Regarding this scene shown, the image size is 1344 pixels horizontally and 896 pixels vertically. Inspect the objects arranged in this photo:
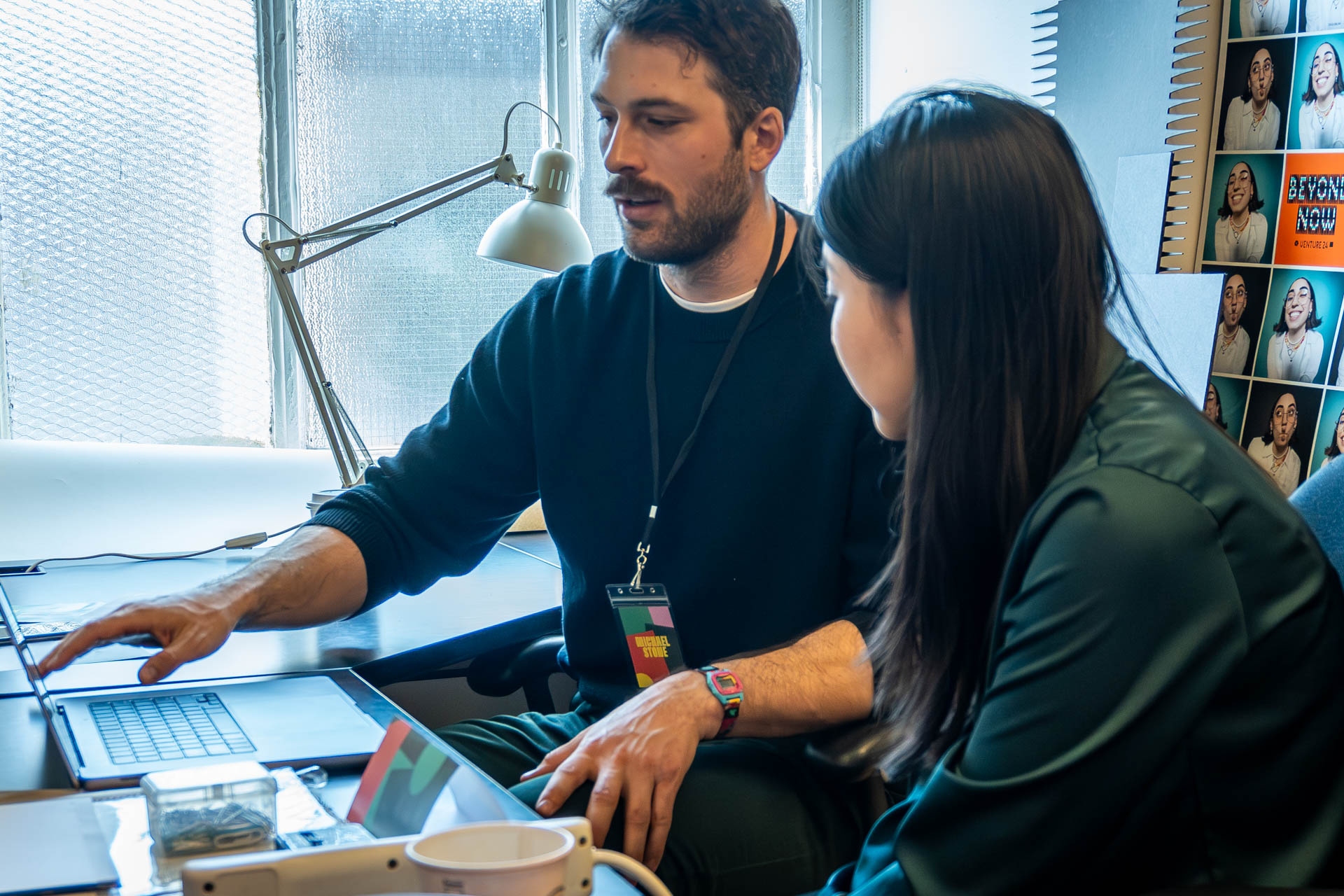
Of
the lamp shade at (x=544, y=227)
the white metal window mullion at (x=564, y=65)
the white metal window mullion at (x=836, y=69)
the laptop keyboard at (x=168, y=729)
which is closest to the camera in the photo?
the laptop keyboard at (x=168, y=729)

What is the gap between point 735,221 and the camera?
57.3 inches

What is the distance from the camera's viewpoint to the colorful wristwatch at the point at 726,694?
112cm

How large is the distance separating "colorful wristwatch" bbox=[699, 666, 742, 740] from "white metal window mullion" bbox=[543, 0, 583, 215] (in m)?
1.82

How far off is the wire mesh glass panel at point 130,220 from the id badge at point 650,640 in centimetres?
155

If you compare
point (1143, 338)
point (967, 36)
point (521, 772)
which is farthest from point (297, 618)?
point (967, 36)

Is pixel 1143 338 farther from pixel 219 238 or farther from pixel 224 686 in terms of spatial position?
pixel 219 238

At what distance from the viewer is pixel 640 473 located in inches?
56.4

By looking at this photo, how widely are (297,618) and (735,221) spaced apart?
0.73 m

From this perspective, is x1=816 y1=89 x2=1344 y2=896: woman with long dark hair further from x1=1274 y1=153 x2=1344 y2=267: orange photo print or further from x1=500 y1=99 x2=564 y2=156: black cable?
x1=500 y1=99 x2=564 y2=156: black cable

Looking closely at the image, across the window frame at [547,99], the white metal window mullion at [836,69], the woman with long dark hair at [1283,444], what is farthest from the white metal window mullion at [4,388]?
the woman with long dark hair at [1283,444]

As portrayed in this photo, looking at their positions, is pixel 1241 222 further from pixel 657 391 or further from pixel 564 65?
pixel 564 65

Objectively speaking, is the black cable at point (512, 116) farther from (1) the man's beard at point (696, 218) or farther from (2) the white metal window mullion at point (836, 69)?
(2) the white metal window mullion at point (836, 69)

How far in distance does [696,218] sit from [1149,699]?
90 cm

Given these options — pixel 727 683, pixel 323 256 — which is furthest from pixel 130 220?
pixel 727 683
